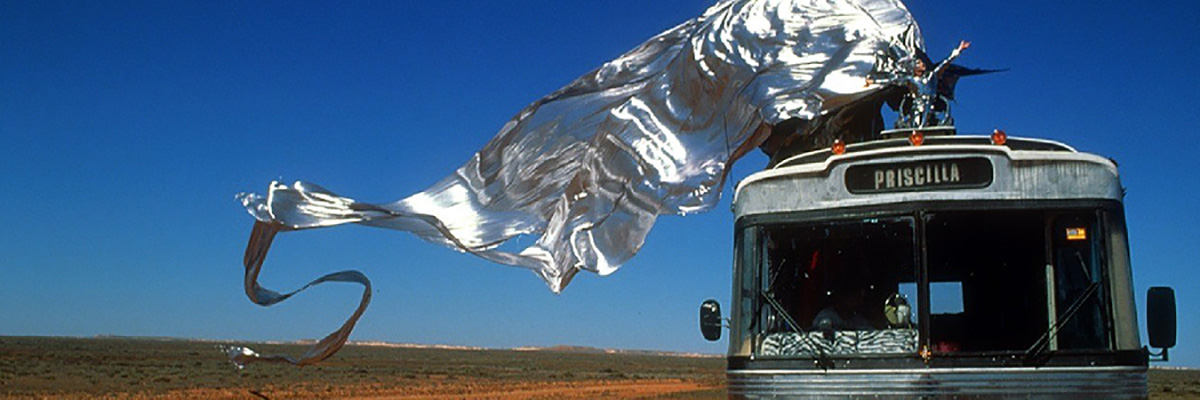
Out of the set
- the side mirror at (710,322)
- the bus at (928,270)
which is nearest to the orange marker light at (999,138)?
the bus at (928,270)

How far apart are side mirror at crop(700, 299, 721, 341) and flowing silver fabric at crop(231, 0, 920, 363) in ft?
2.01

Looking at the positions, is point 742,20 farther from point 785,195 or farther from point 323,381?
point 323,381

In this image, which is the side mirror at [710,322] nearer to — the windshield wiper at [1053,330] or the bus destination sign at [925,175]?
the bus destination sign at [925,175]

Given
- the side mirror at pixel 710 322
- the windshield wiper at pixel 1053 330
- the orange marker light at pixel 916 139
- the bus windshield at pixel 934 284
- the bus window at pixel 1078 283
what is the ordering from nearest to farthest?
the windshield wiper at pixel 1053 330 < the bus window at pixel 1078 283 < the bus windshield at pixel 934 284 < the orange marker light at pixel 916 139 < the side mirror at pixel 710 322

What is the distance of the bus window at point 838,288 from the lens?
5.96 meters

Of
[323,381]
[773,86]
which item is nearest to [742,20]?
[773,86]

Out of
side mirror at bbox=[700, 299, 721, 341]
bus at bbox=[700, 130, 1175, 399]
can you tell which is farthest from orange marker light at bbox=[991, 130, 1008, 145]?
side mirror at bbox=[700, 299, 721, 341]

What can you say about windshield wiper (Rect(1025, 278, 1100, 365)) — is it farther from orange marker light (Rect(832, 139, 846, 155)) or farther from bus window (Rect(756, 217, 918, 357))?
orange marker light (Rect(832, 139, 846, 155))

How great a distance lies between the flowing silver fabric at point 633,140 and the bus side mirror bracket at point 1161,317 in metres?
1.96

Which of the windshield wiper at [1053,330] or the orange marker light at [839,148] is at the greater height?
the orange marker light at [839,148]

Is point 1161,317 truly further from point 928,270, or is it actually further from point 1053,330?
point 928,270

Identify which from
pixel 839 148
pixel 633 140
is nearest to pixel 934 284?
pixel 839 148

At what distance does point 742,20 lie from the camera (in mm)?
7109

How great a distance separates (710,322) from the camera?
22.0 feet
